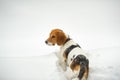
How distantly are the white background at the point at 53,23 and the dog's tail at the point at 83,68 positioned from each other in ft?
0.46

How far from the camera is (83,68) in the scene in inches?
31.9

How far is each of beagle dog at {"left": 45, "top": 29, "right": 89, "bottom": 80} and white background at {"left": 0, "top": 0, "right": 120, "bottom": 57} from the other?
0.09 metres

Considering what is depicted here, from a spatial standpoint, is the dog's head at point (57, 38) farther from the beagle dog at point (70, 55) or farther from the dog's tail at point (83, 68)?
the dog's tail at point (83, 68)

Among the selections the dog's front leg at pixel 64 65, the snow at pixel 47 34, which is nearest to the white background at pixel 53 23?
the snow at pixel 47 34

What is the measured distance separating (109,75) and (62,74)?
0.54ft

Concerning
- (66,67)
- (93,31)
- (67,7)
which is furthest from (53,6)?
(66,67)

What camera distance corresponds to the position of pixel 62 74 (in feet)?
2.93

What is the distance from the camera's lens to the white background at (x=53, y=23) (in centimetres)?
99

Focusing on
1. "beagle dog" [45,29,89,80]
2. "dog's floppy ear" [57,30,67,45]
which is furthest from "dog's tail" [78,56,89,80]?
"dog's floppy ear" [57,30,67,45]

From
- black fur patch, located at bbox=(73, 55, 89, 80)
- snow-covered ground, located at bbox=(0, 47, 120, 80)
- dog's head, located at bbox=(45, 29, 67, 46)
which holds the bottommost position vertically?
snow-covered ground, located at bbox=(0, 47, 120, 80)

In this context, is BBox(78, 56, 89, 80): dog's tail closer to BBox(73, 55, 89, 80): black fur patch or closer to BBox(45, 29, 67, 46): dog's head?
BBox(73, 55, 89, 80): black fur patch

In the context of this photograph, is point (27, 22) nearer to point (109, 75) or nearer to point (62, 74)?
A: point (62, 74)

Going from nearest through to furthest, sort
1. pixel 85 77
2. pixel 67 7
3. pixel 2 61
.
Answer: pixel 85 77 < pixel 2 61 < pixel 67 7

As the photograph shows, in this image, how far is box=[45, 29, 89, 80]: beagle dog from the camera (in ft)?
2.68
